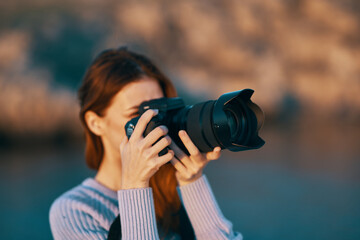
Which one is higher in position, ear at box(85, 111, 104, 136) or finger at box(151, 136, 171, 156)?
ear at box(85, 111, 104, 136)

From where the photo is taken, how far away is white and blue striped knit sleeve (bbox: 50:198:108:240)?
484mm

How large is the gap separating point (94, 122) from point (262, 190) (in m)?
1.34

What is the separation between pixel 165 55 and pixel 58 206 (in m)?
3.58

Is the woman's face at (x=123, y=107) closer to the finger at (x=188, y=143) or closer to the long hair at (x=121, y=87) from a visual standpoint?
the long hair at (x=121, y=87)

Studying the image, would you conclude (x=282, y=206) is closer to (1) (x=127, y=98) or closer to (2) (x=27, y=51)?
(1) (x=127, y=98)

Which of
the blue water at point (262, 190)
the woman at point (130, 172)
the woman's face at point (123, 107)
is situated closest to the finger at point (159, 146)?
the woman at point (130, 172)

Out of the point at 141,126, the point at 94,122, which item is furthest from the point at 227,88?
the point at 141,126

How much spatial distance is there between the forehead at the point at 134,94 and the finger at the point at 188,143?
11 centimetres

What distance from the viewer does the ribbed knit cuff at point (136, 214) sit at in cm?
43

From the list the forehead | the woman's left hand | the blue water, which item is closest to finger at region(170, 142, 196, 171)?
the woman's left hand

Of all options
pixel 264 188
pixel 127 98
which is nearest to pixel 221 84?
pixel 264 188

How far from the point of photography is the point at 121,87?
0.56 metres

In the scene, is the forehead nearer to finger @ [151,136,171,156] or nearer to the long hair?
the long hair

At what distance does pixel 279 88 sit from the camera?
12.1 ft
